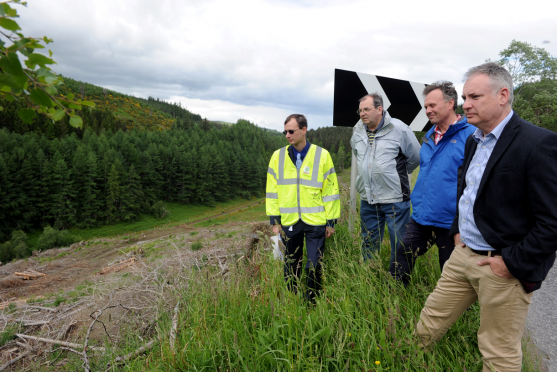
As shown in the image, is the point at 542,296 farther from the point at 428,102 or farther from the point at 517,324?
the point at 428,102

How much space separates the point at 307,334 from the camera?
7.33 feet

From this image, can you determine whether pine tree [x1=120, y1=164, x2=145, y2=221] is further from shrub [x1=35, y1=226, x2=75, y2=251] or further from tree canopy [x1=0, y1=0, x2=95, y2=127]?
tree canopy [x1=0, y1=0, x2=95, y2=127]

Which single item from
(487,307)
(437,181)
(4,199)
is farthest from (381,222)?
(4,199)

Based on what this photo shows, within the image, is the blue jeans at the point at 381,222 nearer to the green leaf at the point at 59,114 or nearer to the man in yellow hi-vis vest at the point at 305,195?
the man in yellow hi-vis vest at the point at 305,195

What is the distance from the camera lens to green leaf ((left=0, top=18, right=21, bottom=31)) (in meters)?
1.12

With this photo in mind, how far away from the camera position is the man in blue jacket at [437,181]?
9.18 ft

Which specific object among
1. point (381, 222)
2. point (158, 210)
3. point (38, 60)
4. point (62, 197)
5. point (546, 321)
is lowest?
point (158, 210)

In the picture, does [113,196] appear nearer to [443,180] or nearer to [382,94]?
[382,94]

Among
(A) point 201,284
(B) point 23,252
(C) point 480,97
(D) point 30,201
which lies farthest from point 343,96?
(D) point 30,201

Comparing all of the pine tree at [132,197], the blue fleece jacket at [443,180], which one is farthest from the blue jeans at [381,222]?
the pine tree at [132,197]

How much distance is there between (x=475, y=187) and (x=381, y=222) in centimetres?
174

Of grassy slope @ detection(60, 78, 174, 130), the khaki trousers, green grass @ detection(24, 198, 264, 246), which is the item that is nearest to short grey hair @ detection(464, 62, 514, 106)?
the khaki trousers

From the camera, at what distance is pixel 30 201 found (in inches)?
1940

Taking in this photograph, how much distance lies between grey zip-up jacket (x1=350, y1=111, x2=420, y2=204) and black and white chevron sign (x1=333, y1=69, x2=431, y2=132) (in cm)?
40
